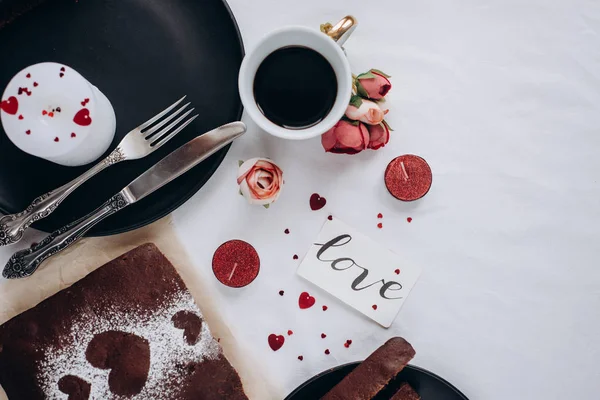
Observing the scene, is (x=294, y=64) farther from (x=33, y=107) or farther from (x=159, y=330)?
(x=159, y=330)

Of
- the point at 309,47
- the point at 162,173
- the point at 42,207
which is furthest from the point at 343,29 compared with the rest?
the point at 42,207

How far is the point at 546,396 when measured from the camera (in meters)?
1.18

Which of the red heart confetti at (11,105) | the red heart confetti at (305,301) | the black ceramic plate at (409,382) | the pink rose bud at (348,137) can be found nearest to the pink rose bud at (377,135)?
the pink rose bud at (348,137)

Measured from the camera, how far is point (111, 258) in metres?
1.16

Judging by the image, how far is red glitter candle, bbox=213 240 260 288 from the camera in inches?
45.4

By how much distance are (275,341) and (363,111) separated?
583mm

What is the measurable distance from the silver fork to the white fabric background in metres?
0.13

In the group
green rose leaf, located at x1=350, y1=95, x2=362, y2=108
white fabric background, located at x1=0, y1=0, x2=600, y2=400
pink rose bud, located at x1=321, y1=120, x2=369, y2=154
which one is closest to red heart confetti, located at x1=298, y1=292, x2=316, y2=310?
white fabric background, located at x1=0, y1=0, x2=600, y2=400

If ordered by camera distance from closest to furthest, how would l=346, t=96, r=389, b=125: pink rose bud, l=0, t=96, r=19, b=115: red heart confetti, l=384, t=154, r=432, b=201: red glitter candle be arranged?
l=0, t=96, r=19, b=115: red heart confetti
l=346, t=96, r=389, b=125: pink rose bud
l=384, t=154, r=432, b=201: red glitter candle

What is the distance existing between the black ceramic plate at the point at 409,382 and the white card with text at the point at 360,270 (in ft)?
0.41

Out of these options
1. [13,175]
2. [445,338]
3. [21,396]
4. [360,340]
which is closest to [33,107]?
[13,175]

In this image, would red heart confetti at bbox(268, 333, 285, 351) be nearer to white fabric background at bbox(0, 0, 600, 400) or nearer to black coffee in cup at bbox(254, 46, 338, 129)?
white fabric background at bbox(0, 0, 600, 400)

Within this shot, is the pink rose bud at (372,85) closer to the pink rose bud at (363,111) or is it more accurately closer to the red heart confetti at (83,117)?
the pink rose bud at (363,111)

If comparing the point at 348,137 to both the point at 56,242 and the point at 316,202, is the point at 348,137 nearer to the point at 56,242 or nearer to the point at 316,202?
the point at 316,202
